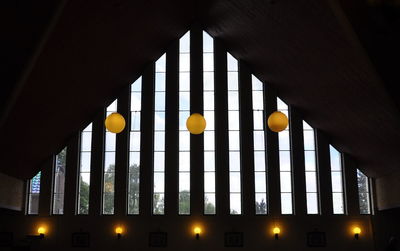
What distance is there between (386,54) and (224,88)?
576 cm

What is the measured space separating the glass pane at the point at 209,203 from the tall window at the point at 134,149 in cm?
178

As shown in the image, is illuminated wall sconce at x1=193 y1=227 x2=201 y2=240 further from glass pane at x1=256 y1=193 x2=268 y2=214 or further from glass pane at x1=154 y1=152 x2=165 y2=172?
glass pane at x1=154 y1=152 x2=165 y2=172

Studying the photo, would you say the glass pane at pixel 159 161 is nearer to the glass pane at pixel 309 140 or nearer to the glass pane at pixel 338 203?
the glass pane at pixel 309 140

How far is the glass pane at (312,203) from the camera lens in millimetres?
12133

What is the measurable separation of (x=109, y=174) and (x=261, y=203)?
4.05m

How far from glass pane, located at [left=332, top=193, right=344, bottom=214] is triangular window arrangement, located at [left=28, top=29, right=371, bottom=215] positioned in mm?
26

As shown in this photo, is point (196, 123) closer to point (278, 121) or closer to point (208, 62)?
point (278, 121)

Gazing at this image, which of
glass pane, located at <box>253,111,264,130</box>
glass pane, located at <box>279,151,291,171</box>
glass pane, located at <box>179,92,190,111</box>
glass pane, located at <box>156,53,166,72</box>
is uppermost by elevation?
glass pane, located at <box>156,53,166,72</box>

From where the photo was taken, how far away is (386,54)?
Result: 724 centimetres

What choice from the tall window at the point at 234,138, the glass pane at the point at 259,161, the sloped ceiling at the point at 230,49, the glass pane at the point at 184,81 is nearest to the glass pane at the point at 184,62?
the glass pane at the point at 184,81

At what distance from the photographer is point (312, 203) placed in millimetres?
12180

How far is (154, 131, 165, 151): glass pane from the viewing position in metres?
12.4

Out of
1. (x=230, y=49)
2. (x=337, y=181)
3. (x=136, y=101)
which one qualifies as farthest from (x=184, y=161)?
(x=337, y=181)

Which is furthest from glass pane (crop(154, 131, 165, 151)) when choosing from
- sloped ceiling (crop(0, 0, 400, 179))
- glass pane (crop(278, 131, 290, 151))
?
glass pane (crop(278, 131, 290, 151))
